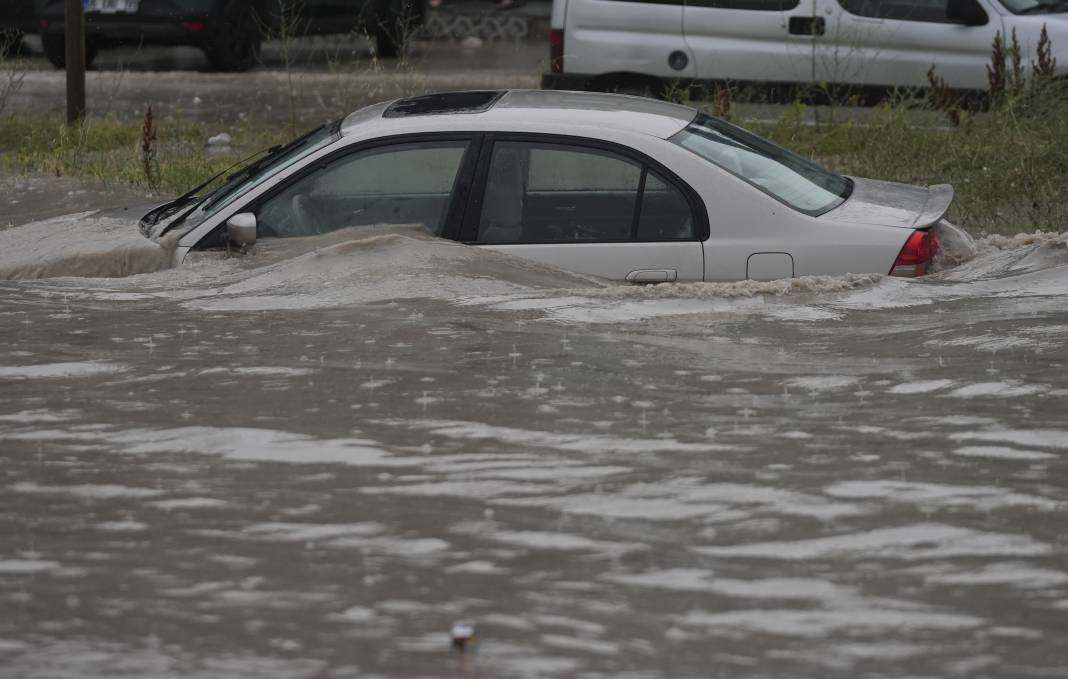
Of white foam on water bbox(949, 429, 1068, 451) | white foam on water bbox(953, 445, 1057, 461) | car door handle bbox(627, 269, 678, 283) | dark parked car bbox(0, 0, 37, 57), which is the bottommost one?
white foam on water bbox(953, 445, 1057, 461)

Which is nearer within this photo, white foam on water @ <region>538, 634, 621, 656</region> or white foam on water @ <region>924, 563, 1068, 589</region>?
white foam on water @ <region>538, 634, 621, 656</region>

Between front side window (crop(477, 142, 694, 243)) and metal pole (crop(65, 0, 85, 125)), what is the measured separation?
23.0ft

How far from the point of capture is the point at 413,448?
204 inches

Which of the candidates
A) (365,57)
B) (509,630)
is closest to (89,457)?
(509,630)

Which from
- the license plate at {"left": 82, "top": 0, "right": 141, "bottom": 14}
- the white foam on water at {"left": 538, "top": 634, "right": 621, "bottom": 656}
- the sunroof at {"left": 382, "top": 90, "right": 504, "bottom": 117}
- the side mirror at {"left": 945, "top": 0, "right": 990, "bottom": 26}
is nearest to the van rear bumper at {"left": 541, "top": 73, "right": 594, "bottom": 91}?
the side mirror at {"left": 945, "top": 0, "right": 990, "bottom": 26}

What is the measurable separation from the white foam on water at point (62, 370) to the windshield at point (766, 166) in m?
2.51

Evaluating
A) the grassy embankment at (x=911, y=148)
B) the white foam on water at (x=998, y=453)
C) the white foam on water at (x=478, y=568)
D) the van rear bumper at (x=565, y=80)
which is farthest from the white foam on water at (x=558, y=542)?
the van rear bumper at (x=565, y=80)

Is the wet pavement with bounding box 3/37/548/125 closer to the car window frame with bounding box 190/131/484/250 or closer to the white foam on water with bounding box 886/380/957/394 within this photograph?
the car window frame with bounding box 190/131/484/250

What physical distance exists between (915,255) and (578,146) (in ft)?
4.83

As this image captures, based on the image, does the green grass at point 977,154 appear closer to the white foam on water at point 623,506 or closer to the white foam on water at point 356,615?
the white foam on water at point 623,506

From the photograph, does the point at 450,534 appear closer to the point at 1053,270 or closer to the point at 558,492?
the point at 558,492

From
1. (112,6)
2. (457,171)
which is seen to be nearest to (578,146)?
(457,171)

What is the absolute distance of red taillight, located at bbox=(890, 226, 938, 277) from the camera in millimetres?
6488

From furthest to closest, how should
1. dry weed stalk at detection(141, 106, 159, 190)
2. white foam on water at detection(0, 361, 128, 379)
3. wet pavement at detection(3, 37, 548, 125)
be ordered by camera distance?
wet pavement at detection(3, 37, 548, 125)
dry weed stalk at detection(141, 106, 159, 190)
white foam on water at detection(0, 361, 128, 379)
